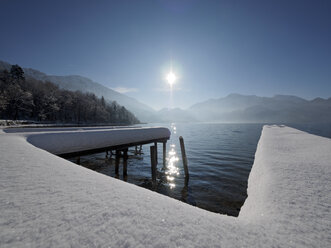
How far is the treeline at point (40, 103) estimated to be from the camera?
42.6 metres

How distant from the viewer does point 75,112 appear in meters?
63.8

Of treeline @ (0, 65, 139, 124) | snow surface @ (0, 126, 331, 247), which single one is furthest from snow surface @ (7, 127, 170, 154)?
treeline @ (0, 65, 139, 124)

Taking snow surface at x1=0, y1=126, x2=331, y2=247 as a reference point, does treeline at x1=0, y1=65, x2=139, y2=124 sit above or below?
above

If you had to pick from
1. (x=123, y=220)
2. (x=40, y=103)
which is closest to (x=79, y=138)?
(x=123, y=220)

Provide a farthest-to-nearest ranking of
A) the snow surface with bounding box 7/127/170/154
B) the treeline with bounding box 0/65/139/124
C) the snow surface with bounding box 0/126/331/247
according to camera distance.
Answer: the treeline with bounding box 0/65/139/124 < the snow surface with bounding box 7/127/170/154 < the snow surface with bounding box 0/126/331/247

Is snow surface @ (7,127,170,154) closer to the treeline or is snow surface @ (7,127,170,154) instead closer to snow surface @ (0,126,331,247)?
snow surface @ (0,126,331,247)

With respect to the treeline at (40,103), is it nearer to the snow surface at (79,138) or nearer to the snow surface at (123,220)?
the snow surface at (79,138)

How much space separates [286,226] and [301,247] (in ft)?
1.05

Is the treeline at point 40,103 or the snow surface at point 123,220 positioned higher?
the treeline at point 40,103

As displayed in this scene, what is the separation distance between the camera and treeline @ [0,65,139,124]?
42575 mm

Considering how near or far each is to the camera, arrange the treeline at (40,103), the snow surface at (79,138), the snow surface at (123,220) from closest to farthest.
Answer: the snow surface at (123,220), the snow surface at (79,138), the treeline at (40,103)

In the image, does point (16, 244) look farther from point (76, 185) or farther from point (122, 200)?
point (76, 185)

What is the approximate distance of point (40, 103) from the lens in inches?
2034

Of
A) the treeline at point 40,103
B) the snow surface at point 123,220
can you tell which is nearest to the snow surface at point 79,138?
the snow surface at point 123,220
